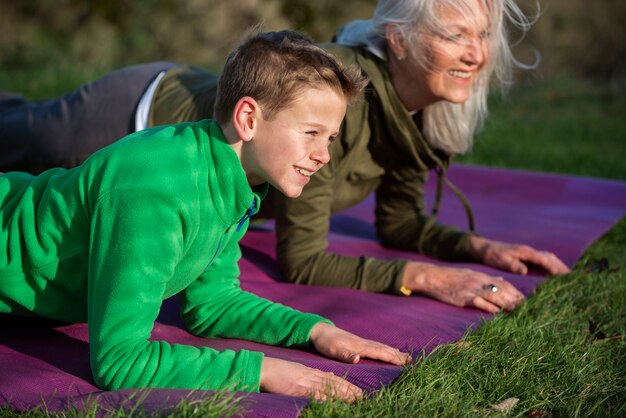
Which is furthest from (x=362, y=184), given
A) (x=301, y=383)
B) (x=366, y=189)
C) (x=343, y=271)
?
(x=301, y=383)

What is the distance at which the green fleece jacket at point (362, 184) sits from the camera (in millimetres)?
3207

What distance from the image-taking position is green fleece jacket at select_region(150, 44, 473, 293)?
10.5ft

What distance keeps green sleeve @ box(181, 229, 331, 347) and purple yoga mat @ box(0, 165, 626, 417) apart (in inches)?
1.4

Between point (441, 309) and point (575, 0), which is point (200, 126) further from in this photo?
point (575, 0)

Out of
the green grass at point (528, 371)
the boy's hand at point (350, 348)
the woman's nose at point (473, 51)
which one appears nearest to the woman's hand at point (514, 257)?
the green grass at point (528, 371)

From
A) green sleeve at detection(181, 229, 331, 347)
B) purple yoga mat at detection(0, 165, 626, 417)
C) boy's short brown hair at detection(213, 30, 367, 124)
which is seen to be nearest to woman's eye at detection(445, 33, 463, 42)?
purple yoga mat at detection(0, 165, 626, 417)

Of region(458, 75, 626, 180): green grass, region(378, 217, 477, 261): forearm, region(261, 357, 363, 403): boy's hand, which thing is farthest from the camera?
region(458, 75, 626, 180): green grass

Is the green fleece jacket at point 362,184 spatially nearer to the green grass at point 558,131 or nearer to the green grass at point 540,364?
the green grass at point 540,364

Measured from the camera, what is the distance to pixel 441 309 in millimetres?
3041

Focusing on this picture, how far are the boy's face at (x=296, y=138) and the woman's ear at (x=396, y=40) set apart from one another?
1139 mm

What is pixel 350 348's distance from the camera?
248 centimetres

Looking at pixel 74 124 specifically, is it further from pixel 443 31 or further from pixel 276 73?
pixel 276 73

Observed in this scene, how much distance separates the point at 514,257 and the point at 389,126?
0.77m

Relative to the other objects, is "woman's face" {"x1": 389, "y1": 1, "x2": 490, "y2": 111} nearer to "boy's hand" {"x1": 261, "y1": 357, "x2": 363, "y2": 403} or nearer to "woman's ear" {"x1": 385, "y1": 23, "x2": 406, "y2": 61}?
"woman's ear" {"x1": 385, "y1": 23, "x2": 406, "y2": 61}
